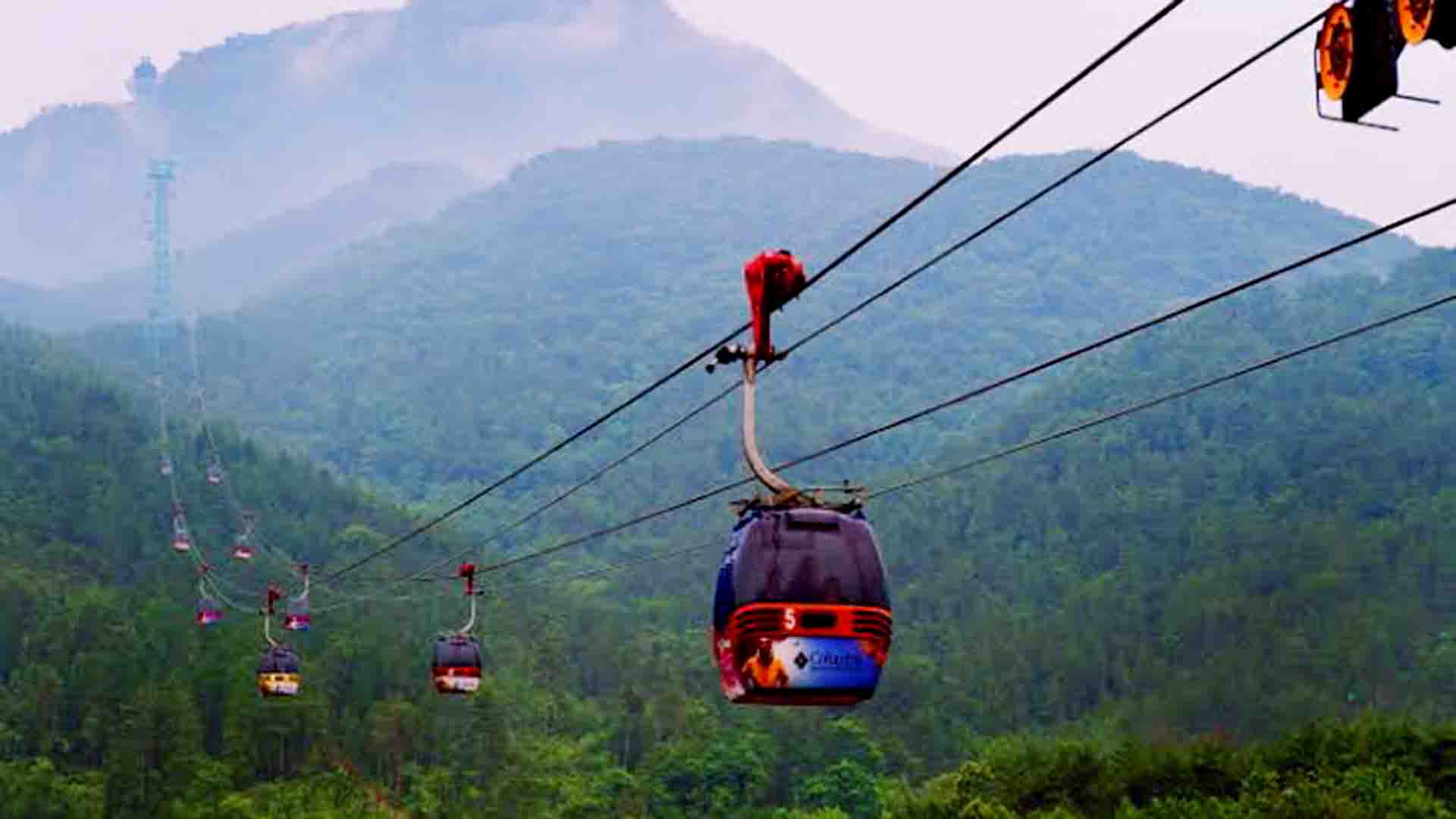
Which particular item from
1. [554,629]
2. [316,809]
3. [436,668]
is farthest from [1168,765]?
[554,629]

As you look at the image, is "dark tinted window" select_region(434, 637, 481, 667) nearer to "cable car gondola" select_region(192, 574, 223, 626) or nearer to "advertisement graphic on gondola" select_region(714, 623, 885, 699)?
"advertisement graphic on gondola" select_region(714, 623, 885, 699)

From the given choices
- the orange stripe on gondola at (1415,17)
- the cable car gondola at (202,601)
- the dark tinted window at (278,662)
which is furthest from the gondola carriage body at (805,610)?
the cable car gondola at (202,601)

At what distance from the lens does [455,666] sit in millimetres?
40125

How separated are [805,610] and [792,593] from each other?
19cm

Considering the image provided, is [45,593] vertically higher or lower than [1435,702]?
higher

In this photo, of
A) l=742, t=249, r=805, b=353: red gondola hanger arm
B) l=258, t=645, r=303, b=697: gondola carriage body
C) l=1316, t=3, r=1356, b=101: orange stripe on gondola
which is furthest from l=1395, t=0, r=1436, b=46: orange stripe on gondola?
l=258, t=645, r=303, b=697: gondola carriage body

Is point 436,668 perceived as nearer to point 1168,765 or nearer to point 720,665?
point 720,665

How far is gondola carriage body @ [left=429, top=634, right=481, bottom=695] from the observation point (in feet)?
132

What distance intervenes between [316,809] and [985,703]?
7705 centimetres

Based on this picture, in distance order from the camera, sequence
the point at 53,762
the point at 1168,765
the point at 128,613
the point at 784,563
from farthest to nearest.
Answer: the point at 128,613 → the point at 53,762 → the point at 1168,765 → the point at 784,563

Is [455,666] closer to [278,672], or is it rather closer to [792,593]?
[278,672]

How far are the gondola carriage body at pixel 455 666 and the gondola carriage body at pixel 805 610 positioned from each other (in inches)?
958

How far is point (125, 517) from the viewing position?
177 m

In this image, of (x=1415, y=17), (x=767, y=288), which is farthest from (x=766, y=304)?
(x=1415, y=17)
